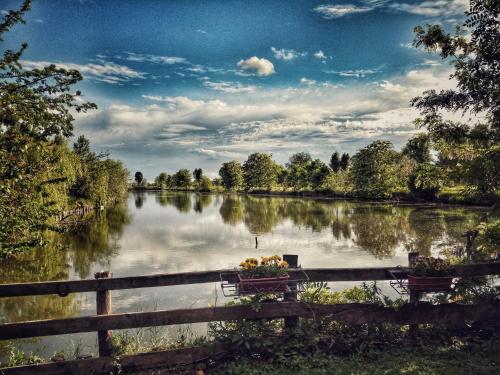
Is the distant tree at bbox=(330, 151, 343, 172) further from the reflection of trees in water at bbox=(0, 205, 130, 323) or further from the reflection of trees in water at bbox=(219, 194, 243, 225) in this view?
the reflection of trees in water at bbox=(0, 205, 130, 323)

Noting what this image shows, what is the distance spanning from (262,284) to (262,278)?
105 millimetres

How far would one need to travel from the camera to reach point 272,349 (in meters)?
5.58

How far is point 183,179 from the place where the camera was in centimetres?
17775

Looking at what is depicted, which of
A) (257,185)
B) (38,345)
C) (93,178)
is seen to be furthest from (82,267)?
(257,185)

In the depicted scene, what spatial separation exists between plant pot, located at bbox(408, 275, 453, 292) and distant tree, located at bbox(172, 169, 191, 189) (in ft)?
567

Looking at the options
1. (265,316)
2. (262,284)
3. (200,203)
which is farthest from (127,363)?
(200,203)

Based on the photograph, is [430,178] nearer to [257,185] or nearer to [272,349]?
[272,349]

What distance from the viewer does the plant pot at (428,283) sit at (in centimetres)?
580

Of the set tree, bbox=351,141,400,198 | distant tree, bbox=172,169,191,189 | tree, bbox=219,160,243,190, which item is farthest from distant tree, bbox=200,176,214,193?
tree, bbox=351,141,400,198

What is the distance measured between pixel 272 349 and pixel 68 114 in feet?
19.8

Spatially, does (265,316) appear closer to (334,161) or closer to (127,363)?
(127,363)

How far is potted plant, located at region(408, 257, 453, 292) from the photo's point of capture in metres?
5.80

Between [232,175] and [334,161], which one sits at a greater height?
[334,161]

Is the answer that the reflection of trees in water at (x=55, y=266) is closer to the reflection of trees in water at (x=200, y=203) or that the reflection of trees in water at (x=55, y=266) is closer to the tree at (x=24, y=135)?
the tree at (x=24, y=135)
